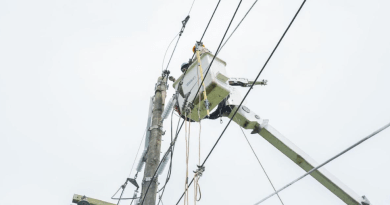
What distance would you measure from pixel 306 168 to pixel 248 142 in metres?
1.79

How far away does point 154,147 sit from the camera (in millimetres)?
5531

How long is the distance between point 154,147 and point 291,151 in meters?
2.66

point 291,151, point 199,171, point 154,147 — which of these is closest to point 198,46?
point 154,147

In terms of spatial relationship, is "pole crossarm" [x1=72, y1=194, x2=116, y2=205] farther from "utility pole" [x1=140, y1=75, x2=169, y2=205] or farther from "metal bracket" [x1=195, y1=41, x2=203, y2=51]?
"metal bracket" [x1=195, y1=41, x2=203, y2=51]

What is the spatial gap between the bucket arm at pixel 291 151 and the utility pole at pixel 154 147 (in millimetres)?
1299

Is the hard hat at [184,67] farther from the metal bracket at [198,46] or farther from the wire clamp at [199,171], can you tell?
the wire clamp at [199,171]

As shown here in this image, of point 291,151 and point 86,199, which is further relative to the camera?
point 291,151

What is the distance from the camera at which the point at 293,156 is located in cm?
652

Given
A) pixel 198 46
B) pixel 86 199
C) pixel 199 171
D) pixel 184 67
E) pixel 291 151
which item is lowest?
pixel 199 171

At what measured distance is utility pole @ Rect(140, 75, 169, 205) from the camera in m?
4.99

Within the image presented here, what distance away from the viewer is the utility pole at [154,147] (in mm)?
4988

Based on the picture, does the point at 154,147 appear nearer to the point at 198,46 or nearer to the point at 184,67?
the point at 184,67

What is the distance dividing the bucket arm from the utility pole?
4.26 ft

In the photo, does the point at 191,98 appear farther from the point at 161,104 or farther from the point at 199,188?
the point at 199,188
